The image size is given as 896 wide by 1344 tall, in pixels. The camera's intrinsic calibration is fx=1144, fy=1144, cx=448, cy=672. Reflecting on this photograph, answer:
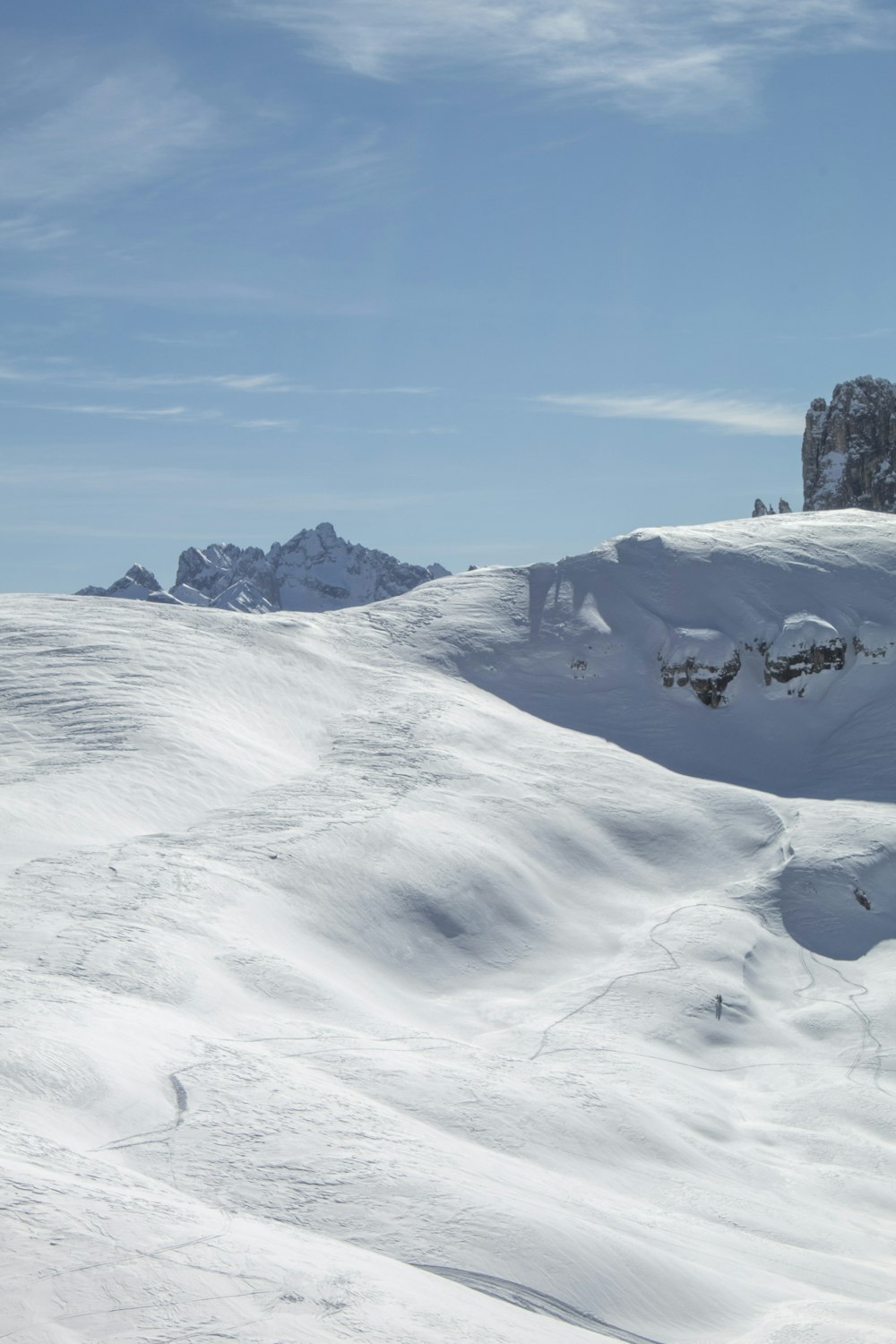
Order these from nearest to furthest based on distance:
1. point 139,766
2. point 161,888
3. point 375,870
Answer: point 161,888 < point 375,870 < point 139,766

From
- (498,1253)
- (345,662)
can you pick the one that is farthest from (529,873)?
(498,1253)

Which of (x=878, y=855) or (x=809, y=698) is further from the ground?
(x=809, y=698)

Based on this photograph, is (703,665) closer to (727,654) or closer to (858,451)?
(727,654)

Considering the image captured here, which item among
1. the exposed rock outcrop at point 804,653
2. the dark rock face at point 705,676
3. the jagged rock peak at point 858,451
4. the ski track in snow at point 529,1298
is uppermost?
the jagged rock peak at point 858,451

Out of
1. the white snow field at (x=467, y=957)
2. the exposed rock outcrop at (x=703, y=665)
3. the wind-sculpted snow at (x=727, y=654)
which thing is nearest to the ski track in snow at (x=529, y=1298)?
the white snow field at (x=467, y=957)

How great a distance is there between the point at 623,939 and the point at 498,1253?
1508 centimetres

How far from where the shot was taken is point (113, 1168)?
9094 mm

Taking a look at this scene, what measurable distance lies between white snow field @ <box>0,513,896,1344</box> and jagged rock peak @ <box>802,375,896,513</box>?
50.1 metres

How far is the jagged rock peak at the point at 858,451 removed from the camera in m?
92.7

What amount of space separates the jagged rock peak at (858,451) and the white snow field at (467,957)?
50.1 metres

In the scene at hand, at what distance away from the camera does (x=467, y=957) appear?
21859 mm

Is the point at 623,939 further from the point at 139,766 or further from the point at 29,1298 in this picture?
the point at 29,1298

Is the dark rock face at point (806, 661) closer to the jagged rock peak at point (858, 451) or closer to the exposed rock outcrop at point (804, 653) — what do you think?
the exposed rock outcrop at point (804, 653)

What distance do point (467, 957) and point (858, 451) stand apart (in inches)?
3260
